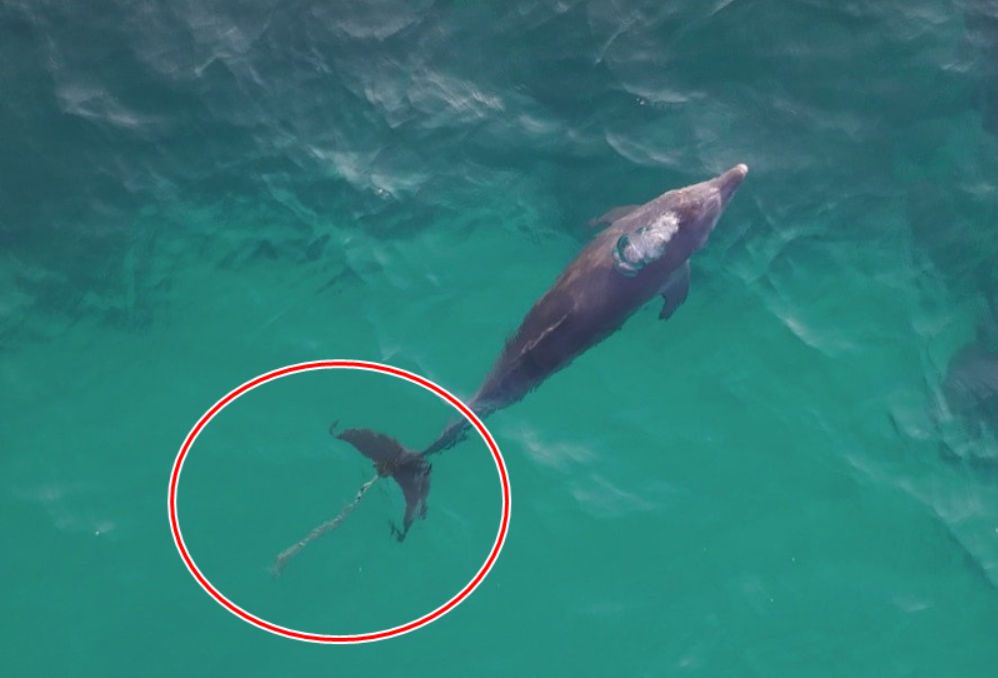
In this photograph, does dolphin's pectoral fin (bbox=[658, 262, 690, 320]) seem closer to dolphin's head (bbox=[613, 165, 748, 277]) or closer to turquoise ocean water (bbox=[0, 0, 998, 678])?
dolphin's head (bbox=[613, 165, 748, 277])

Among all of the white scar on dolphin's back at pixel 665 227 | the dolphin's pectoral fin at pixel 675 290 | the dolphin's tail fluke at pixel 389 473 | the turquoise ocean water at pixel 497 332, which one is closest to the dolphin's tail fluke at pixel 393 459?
the dolphin's tail fluke at pixel 389 473

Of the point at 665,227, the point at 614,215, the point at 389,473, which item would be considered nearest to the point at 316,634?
the point at 389,473

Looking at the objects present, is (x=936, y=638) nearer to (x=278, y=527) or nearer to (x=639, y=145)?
(x=639, y=145)

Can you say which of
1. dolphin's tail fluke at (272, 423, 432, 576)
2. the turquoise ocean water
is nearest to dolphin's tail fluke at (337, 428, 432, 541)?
dolphin's tail fluke at (272, 423, 432, 576)

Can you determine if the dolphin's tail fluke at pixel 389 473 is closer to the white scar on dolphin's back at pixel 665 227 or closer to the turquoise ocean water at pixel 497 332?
the turquoise ocean water at pixel 497 332

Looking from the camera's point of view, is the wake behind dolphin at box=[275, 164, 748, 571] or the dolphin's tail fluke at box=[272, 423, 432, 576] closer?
the wake behind dolphin at box=[275, 164, 748, 571]

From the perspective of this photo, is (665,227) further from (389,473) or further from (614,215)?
(389,473)

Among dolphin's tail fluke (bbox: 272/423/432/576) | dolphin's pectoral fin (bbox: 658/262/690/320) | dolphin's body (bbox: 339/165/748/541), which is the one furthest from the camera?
dolphin's tail fluke (bbox: 272/423/432/576)
